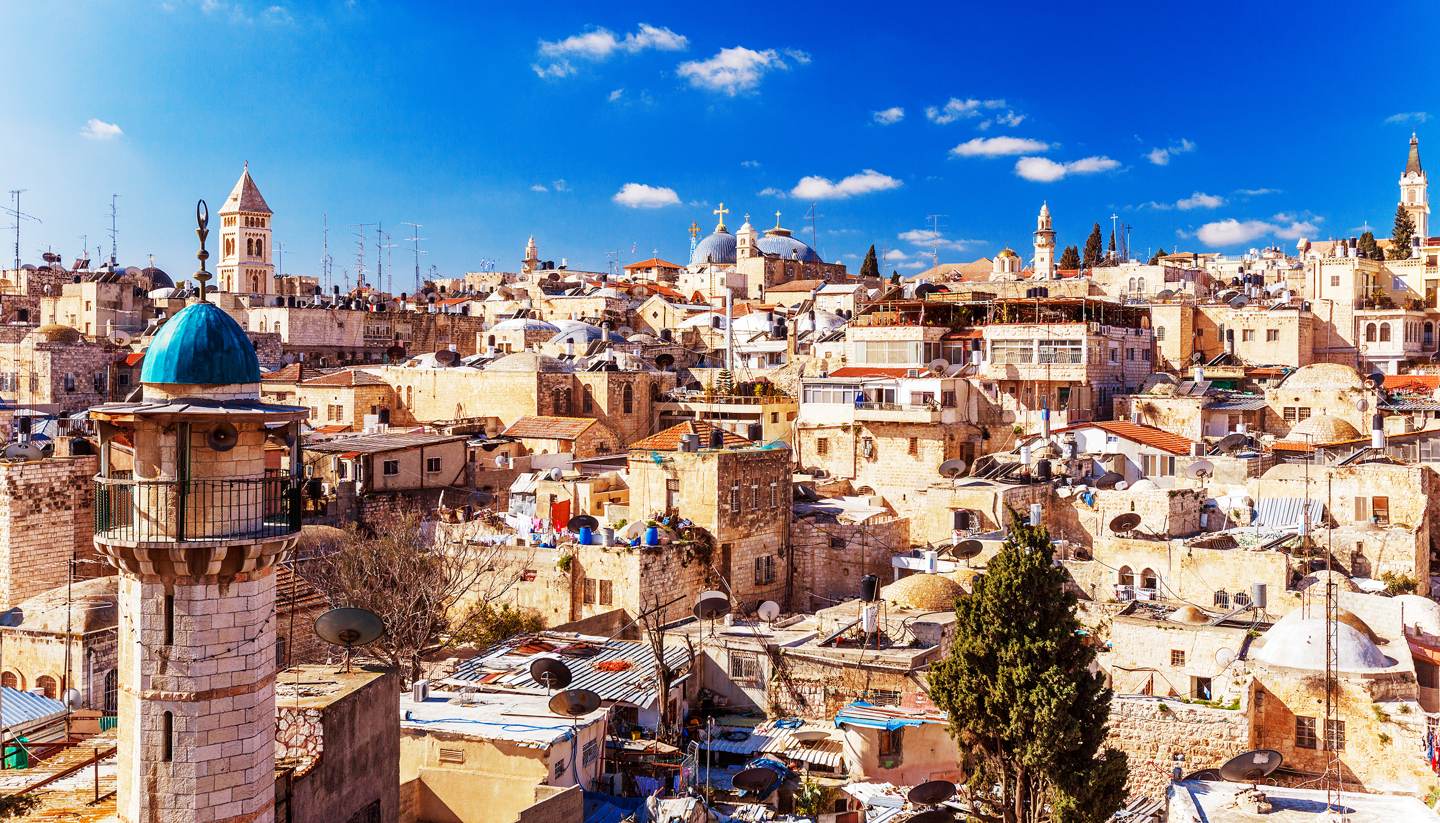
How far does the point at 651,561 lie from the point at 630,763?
21.0 feet

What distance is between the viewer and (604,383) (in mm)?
40406

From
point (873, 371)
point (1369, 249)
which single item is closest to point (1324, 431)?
point (873, 371)

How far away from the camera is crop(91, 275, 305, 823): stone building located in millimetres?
9531

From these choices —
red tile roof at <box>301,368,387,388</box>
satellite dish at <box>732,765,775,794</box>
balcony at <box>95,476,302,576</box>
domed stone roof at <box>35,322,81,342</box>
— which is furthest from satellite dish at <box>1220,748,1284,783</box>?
domed stone roof at <box>35,322,81,342</box>

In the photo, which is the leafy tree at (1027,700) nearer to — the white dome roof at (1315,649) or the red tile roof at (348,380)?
the white dome roof at (1315,649)

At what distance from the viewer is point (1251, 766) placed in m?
13.9

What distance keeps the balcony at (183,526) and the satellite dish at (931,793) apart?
7875mm

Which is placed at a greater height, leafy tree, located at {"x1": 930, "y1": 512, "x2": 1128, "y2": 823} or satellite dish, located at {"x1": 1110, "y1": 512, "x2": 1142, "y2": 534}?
satellite dish, located at {"x1": 1110, "y1": 512, "x2": 1142, "y2": 534}

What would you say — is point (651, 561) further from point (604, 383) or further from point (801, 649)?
point (604, 383)

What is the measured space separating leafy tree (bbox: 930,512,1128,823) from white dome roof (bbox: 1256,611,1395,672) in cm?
235

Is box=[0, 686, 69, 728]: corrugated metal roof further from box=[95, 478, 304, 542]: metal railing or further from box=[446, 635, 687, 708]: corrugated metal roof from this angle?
box=[95, 478, 304, 542]: metal railing

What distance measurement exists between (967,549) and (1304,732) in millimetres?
8135

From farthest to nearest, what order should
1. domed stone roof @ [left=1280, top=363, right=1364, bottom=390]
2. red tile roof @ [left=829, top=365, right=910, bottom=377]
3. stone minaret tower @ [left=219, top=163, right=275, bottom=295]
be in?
1. stone minaret tower @ [left=219, top=163, right=275, bottom=295]
2. red tile roof @ [left=829, top=365, right=910, bottom=377]
3. domed stone roof @ [left=1280, top=363, right=1364, bottom=390]

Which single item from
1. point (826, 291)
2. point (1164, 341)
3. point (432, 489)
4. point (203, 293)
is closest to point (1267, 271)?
point (826, 291)
